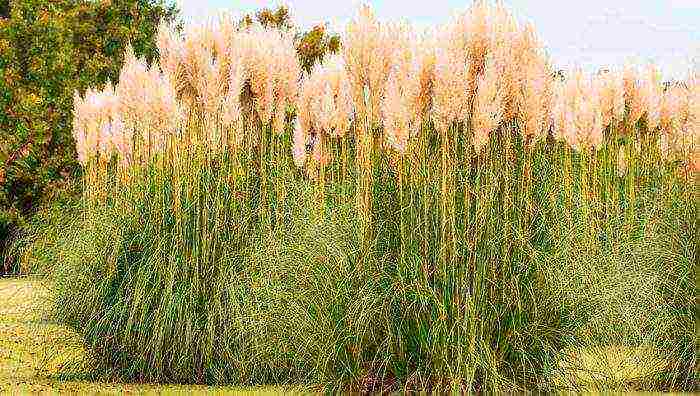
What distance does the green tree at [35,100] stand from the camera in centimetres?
1941

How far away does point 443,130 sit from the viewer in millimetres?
5184

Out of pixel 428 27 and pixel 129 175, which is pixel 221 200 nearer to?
pixel 129 175

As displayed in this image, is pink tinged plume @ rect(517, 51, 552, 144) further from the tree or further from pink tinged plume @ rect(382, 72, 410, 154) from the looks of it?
the tree

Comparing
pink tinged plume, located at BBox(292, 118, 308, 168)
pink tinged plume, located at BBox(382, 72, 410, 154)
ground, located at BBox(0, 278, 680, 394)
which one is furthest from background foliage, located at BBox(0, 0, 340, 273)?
pink tinged plume, located at BBox(382, 72, 410, 154)

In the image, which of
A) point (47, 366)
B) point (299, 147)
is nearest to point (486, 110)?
point (299, 147)

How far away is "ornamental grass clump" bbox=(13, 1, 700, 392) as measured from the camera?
16.8 ft

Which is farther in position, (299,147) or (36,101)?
(36,101)

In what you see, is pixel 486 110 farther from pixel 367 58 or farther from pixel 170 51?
pixel 170 51

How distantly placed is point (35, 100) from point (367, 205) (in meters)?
15.5

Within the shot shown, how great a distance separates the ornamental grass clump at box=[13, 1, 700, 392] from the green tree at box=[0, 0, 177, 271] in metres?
11.9

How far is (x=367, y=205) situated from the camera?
528cm

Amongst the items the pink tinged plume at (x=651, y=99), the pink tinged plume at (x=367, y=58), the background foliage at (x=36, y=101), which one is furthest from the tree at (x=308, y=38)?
the pink tinged plume at (x=367, y=58)

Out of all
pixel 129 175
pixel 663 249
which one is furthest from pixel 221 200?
pixel 663 249

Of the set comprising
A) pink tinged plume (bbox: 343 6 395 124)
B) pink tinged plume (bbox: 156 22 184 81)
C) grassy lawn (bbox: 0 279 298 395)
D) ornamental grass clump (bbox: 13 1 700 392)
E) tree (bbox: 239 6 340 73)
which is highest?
tree (bbox: 239 6 340 73)
